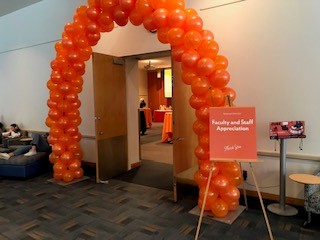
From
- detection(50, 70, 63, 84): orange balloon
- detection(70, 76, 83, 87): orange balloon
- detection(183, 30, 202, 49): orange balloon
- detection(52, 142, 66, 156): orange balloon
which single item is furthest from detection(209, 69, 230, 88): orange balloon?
detection(52, 142, 66, 156): orange balloon

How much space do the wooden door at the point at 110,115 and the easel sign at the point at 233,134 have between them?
230cm

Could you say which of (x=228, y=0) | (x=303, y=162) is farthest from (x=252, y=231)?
(x=228, y=0)

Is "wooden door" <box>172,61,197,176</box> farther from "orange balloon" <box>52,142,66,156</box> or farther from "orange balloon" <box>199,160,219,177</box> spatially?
"orange balloon" <box>52,142,66,156</box>

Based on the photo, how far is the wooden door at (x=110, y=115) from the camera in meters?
4.16

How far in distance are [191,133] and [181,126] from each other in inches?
12.8

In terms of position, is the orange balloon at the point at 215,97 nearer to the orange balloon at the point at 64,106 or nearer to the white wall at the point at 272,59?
the white wall at the point at 272,59

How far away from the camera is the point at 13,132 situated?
599 centimetres

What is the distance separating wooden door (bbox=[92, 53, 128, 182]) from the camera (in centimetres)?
416

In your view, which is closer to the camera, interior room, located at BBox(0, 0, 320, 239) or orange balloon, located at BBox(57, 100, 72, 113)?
interior room, located at BBox(0, 0, 320, 239)

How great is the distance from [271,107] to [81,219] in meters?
2.73

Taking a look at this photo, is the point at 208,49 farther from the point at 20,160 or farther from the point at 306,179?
the point at 20,160

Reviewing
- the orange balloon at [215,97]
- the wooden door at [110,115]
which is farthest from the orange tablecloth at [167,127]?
the orange balloon at [215,97]

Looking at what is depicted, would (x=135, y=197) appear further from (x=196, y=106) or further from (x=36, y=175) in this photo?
(x=36, y=175)

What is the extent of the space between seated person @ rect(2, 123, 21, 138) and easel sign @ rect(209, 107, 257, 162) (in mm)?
5185
